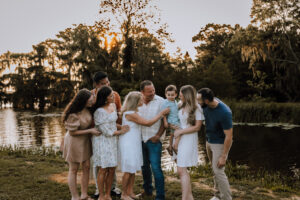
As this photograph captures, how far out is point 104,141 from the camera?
14.0ft

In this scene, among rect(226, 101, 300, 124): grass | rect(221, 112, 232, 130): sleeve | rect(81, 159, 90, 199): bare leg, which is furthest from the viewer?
rect(226, 101, 300, 124): grass

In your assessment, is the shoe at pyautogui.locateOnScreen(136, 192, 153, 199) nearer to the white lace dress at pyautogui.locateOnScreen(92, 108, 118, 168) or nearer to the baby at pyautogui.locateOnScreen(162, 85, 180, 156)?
the white lace dress at pyautogui.locateOnScreen(92, 108, 118, 168)

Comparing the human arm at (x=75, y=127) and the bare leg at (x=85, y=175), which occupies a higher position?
the human arm at (x=75, y=127)

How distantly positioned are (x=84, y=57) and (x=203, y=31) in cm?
1814

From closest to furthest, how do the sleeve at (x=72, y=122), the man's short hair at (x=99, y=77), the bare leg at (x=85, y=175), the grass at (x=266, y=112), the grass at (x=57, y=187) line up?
the sleeve at (x=72, y=122) < the bare leg at (x=85, y=175) < the man's short hair at (x=99, y=77) < the grass at (x=57, y=187) < the grass at (x=266, y=112)

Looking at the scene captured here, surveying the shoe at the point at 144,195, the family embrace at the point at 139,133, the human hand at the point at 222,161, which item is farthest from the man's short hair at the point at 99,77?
the human hand at the point at 222,161

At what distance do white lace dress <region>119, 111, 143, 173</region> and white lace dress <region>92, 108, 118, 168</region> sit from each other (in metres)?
0.14

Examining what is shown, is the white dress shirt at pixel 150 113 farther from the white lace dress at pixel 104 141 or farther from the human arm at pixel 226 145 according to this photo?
the human arm at pixel 226 145

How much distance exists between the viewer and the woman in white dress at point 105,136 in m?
4.23

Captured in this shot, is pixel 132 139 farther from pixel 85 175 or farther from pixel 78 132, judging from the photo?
pixel 85 175

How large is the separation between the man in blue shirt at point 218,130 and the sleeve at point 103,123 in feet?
4.64

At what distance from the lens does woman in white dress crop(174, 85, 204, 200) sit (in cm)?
407

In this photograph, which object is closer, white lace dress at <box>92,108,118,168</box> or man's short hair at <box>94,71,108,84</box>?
white lace dress at <box>92,108,118,168</box>

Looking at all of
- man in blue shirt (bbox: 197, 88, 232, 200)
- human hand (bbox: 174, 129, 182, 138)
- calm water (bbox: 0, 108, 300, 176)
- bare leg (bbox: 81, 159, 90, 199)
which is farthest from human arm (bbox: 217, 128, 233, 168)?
calm water (bbox: 0, 108, 300, 176)
